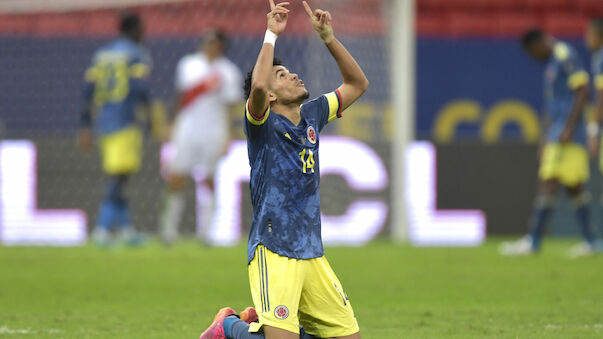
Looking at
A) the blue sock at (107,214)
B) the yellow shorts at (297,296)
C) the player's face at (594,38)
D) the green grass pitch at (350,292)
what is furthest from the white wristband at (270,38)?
the blue sock at (107,214)

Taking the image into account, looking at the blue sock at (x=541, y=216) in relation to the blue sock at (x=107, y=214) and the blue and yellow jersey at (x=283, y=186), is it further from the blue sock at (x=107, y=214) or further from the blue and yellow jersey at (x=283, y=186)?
the blue and yellow jersey at (x=283, y=186)

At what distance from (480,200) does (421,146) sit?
3.27 ft

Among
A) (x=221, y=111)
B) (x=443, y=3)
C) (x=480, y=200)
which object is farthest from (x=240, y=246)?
(x=443, y=3)

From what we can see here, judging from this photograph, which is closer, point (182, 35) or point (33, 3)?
point (33, 3)

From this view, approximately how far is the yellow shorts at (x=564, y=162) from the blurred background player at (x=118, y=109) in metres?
4.31

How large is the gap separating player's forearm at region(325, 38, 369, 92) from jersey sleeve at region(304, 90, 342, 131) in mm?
100

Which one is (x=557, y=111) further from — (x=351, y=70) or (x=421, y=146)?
(x=351, y=70)

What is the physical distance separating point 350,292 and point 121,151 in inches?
177

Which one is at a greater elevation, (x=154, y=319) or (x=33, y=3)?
(x=33, y=3)

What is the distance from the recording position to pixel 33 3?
12977mm

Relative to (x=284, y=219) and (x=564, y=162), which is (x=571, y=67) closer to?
(x=564, y=162)

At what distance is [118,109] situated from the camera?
11.0m

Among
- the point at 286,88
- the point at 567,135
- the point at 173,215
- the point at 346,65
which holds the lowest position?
the point at 173,215

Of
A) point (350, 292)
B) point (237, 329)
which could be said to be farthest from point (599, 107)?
point (237, 329)
